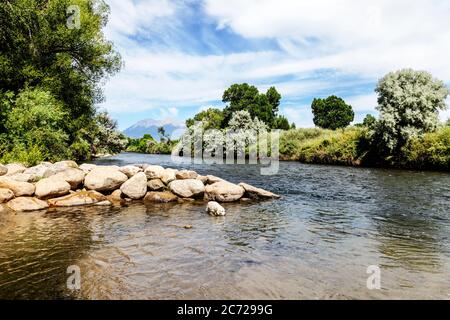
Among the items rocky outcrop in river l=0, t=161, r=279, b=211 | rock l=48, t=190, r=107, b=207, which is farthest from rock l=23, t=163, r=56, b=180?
rock l=48, t=190, r=107, b=207

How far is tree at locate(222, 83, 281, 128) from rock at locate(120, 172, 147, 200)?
65.3 m

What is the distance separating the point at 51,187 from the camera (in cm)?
1403

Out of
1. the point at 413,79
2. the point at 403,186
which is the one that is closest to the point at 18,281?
the point at 403,186

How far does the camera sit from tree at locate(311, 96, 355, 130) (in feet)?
341

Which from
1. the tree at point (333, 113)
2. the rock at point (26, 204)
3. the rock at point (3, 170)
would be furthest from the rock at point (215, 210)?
the tree at point (333, 113)

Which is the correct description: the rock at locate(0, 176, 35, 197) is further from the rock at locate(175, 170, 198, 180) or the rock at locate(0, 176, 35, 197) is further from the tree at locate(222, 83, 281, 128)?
the tree at locate(222, 83, 281, 128)

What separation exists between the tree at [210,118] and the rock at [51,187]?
191 feet

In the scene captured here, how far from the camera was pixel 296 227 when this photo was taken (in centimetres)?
1141

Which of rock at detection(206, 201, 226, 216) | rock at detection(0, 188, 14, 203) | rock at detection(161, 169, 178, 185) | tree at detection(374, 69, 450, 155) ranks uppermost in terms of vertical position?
tree at detection(374, 69, 450, 155)

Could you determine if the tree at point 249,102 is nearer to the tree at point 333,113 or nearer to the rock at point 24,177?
the tree at point 333,113

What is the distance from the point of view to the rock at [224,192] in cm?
1611

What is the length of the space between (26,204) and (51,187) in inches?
51.8

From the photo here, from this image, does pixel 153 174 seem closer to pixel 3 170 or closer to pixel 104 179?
pixel 104 179
